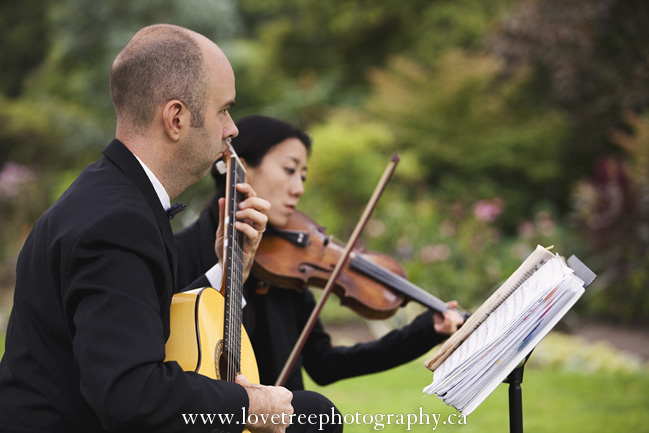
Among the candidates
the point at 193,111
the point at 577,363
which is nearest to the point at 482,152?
the point at 577,363

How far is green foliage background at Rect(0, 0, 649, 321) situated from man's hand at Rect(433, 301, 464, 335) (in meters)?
4.56

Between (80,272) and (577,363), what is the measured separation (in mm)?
5503

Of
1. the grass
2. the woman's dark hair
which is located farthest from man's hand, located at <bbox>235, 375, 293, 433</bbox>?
the grass

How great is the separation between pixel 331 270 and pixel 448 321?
0.57m

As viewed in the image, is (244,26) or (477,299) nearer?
(477,299)

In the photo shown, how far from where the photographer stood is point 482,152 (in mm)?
11391

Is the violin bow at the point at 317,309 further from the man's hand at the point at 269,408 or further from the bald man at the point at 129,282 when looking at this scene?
the man's hand at the point at 269,408

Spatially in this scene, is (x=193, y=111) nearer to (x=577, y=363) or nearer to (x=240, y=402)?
(x=240, y=402)

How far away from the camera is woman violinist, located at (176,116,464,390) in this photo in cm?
259

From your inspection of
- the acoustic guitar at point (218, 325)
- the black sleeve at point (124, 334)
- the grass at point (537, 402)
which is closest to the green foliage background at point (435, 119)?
the grass at point (537, 402)

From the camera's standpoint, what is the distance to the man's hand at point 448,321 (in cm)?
257

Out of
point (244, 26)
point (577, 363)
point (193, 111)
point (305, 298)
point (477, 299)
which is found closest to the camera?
point (193, 111)

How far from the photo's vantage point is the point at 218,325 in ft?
5.76

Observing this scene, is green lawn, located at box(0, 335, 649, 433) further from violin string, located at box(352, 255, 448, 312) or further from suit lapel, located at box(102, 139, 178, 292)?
suit lapel, located at box(102, 139, 178, 292)
